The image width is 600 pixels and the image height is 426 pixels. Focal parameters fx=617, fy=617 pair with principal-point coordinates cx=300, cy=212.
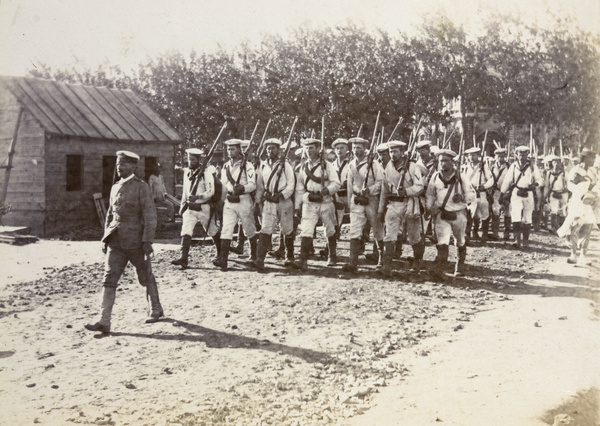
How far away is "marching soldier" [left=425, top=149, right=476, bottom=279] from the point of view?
9602 millimetres

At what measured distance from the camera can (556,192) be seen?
16.5m

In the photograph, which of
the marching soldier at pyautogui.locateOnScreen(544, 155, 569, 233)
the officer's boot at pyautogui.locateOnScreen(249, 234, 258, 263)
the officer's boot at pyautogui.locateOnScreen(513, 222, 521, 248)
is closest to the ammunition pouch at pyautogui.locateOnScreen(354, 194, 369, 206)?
the officer's boot at pyautogui.locateOnScreen(249, 234, 258, 263)

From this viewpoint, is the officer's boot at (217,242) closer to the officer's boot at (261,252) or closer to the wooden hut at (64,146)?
the officer's boot at (261,252)

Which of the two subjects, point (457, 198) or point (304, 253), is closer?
point (457, 198)

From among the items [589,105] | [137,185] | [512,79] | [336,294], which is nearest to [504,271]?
[336,294]

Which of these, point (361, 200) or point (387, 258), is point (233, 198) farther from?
point (387, 258)

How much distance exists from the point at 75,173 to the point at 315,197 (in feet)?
29.9

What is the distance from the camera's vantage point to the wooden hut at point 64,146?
15.2 meters

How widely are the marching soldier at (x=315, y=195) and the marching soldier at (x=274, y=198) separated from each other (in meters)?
0.27

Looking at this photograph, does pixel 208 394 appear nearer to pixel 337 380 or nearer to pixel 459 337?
pixel 337 380

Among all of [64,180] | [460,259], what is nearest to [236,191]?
[460,259]

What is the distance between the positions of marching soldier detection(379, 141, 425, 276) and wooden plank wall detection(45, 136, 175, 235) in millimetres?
9180

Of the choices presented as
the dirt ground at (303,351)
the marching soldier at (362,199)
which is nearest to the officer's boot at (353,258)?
the marching soldier at (362,199)

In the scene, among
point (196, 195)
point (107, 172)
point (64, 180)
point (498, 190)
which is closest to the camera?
point (196, 195)
